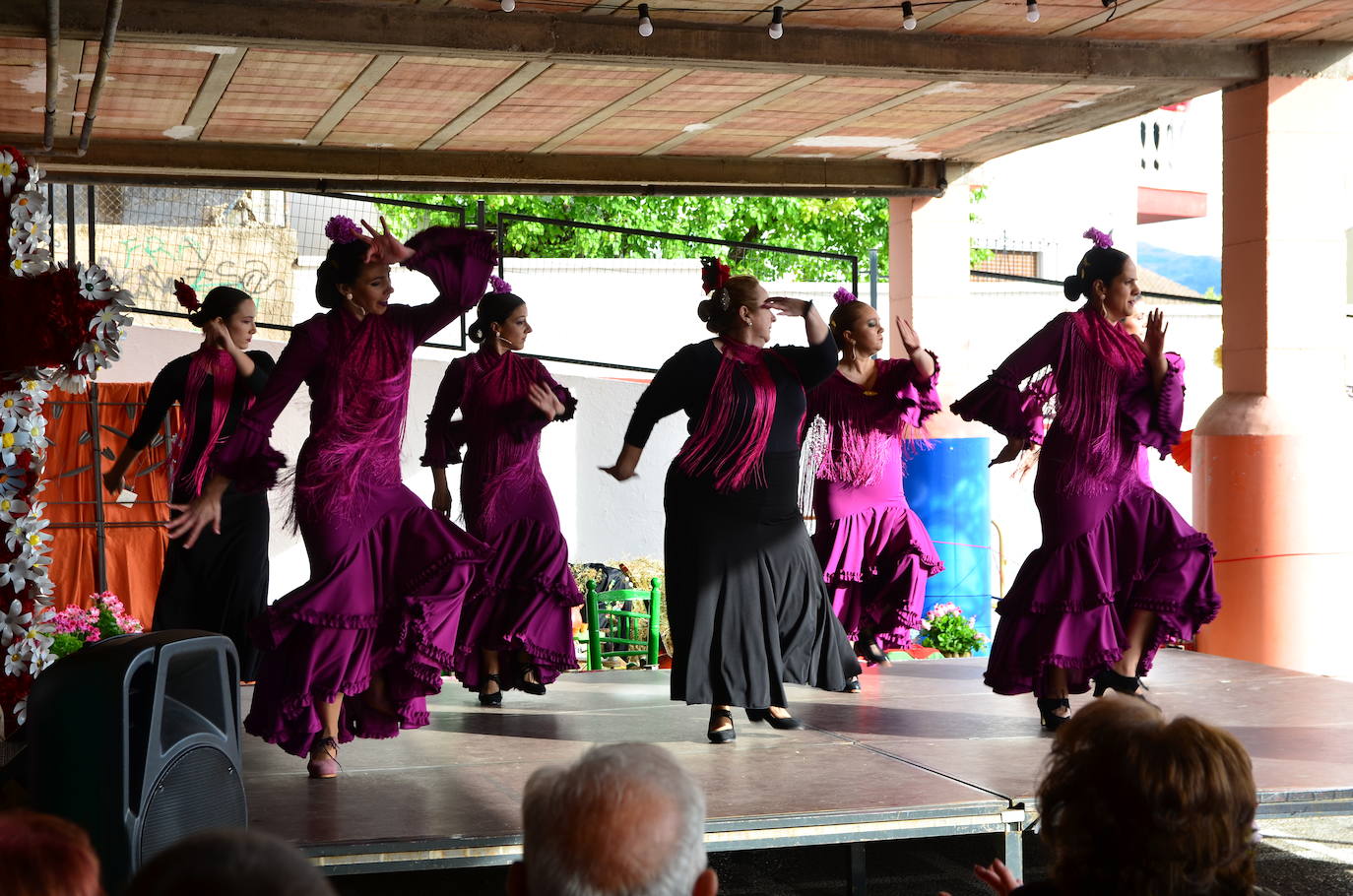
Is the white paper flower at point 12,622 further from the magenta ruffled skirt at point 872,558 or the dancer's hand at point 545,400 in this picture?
the magenta ruffled skirt at point 872,558

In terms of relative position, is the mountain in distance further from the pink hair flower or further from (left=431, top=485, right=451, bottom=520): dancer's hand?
(left=431, top=485, right=451, bottom=520): dancer's hand

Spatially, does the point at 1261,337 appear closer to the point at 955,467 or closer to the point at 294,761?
the point at 955,467

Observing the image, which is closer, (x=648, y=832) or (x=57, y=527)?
(x=648, y=832)

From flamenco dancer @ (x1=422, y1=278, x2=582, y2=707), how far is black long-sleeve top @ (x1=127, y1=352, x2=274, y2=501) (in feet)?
2.37

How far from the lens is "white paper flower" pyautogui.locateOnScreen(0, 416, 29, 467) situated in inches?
182

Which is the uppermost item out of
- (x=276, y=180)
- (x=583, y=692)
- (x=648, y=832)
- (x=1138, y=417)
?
(x=276, y=180)

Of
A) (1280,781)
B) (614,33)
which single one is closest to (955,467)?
(614,33)

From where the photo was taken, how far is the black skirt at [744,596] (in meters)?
4.92

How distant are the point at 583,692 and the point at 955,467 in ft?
12.7

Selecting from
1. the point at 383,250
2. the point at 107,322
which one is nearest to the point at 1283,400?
the point at 383,250

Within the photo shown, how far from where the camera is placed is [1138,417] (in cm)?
489

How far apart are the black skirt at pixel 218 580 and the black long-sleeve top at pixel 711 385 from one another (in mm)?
1658

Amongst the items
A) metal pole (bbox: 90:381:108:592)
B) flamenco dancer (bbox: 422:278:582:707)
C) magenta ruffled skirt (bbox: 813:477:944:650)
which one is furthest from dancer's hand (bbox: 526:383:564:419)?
metal pole (bbox: 90:381:108:592)

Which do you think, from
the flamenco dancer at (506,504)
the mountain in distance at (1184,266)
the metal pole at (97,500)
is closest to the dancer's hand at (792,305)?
the flamenco dancer at (506,504)
